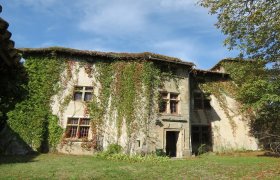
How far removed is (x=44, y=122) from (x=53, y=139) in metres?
1.41

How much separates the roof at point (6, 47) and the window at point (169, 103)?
55.8ft

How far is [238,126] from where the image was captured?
83.7 feet

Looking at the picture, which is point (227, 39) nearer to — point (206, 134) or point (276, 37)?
point (276, 37)

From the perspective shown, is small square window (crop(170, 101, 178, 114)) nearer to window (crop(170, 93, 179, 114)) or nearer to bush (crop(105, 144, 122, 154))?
window (crop(170, 93, 179, 114))

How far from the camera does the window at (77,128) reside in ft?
66.3

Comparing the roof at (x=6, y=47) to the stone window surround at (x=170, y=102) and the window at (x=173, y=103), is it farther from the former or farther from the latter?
the window at (x=173, y=103)

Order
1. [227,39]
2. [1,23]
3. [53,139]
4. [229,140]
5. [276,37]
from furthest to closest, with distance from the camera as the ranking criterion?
[229,140] < [53,139] < [227,39] < [276,37] < [1,23]

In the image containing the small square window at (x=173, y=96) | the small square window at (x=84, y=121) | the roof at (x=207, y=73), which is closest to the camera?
the small square window at (x=84, y=121)

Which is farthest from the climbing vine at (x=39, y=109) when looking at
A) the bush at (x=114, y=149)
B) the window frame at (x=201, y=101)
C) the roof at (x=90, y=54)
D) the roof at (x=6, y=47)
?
the roof at (x=6, y=47)

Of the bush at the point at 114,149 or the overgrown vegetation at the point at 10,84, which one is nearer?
the overgrown vegetation at the point at 10,84

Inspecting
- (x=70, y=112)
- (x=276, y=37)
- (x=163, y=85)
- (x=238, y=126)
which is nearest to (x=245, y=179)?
(x=276, y=37)

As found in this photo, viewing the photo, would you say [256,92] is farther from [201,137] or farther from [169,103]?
[201,137]

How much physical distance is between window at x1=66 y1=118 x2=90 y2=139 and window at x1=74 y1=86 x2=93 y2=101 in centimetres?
166

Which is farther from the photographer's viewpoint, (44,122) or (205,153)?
(205,153)
